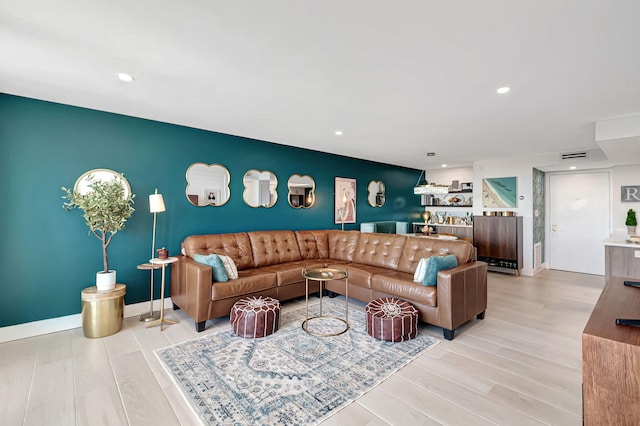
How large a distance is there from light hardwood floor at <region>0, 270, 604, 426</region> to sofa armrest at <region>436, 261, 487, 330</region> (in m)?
0.20

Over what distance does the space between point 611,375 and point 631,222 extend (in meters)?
6.06

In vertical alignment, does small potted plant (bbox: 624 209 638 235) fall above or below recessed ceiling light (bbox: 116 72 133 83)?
below

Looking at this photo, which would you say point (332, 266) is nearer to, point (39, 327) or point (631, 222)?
point (39, 327)

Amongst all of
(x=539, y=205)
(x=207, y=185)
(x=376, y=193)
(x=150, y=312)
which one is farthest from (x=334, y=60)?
(x=539, y=205)

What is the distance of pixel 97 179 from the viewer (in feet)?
11.1

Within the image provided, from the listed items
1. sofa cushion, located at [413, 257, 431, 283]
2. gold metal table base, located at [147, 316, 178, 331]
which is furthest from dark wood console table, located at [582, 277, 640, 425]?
gold metal table base, located at [147, 316, 178, 331]

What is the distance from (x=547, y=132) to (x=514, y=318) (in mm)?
2590

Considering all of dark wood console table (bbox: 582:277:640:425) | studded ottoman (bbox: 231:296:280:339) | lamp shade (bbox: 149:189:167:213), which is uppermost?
lamp shade (bbox: 149:189:167:213)

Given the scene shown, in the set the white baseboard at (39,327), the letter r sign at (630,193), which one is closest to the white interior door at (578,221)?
the letter r sign at (630,193)

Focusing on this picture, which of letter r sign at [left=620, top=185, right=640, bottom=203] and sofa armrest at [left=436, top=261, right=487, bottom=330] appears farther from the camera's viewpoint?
letter r sign at [left=620, top=185, right=640, bottom=203]

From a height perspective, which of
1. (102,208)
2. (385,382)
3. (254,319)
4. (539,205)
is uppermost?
(539,205)

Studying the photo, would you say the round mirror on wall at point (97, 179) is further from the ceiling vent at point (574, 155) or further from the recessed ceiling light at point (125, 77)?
the ceiling vent at point (574, 155)

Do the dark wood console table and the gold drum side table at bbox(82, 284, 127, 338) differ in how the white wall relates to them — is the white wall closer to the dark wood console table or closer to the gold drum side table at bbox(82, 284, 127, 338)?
the dark wood console table

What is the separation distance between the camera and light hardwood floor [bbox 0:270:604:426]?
1877 mm
